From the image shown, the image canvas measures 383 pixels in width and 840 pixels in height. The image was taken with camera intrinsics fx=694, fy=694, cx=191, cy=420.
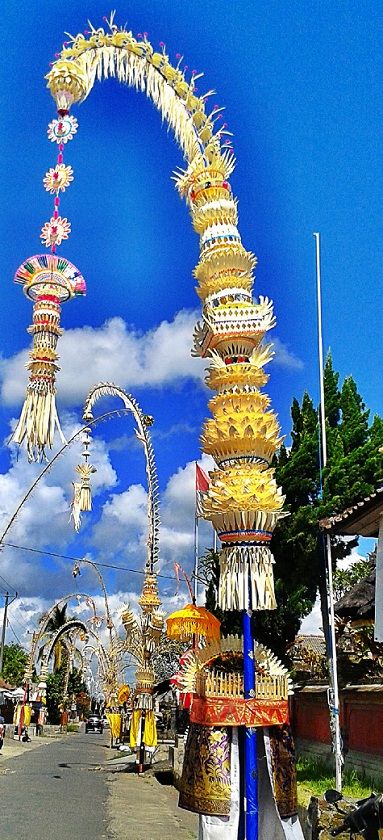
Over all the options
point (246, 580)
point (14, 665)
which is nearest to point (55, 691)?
point (14, 665)

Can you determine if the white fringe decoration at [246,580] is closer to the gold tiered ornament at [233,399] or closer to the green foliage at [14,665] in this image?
the gold tiered ornament at [233,399]

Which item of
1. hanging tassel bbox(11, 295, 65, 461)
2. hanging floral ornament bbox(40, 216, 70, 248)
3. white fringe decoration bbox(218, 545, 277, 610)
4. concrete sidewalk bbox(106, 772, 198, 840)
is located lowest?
concrete sidewalk bbox(106, 772, 198, 840)

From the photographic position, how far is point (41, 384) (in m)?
7.62

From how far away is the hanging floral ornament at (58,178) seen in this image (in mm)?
8266

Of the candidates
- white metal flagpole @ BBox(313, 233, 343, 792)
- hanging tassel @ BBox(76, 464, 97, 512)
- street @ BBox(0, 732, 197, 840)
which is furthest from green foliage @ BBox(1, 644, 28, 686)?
white metal flagpole @ BBox(313, 233, 343, 792)

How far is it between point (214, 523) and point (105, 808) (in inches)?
384

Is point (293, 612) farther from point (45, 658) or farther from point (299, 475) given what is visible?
point (45, 658)

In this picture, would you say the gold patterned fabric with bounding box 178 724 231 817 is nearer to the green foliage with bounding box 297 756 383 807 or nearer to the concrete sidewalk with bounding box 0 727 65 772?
the green foliage with bounding box 297 756 383 807

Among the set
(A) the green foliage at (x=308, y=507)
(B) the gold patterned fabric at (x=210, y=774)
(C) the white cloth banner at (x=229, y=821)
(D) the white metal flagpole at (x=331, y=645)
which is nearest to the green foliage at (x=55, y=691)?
(A) the green foliage at (x=308, y=507)

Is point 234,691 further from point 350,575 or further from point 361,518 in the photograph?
point 350,575

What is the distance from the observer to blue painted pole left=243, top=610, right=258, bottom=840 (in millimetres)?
5531

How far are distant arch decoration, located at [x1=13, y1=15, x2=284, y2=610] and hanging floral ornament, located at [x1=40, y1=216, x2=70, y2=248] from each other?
0.01 meters

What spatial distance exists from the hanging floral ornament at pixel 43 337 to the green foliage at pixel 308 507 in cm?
885

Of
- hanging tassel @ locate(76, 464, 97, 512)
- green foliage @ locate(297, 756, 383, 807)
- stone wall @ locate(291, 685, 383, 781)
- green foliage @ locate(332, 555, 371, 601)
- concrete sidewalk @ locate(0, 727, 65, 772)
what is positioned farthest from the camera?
green foliage @ locate(332, 555, 371, 601)
